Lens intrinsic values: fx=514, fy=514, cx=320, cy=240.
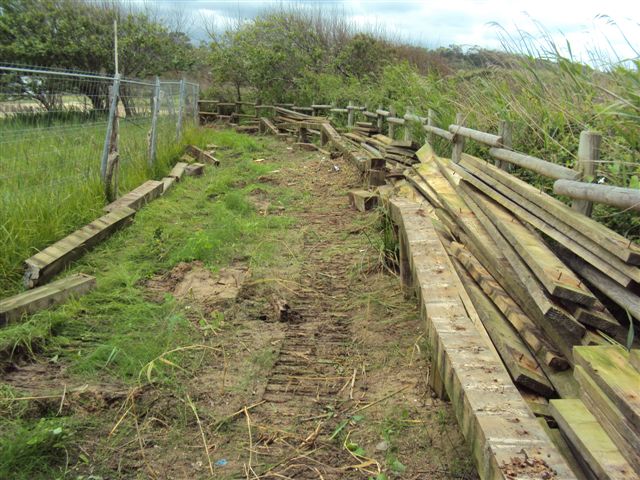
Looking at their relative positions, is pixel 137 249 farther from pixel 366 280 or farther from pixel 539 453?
pixel 539 453

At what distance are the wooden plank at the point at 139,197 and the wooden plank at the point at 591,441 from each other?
5.46m

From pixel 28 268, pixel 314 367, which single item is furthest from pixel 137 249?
pixel 314 367

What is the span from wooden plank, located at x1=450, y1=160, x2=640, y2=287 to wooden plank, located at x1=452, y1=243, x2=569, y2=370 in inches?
18.1

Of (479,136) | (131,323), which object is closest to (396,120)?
(479,136)

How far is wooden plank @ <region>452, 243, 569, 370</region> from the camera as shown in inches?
104

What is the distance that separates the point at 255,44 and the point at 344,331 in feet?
64.8

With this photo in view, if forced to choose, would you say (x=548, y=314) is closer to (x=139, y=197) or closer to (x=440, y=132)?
(x=440, y=132)

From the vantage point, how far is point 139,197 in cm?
686

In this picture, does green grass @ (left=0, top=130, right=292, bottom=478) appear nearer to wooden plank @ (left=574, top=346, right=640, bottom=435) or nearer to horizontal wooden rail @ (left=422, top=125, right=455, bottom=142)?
wooden plank @ (left=574, top=346, right=640, bottom=435)

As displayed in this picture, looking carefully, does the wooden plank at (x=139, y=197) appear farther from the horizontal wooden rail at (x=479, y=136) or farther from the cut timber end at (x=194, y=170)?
the horizontal wooden rail at (x=479, y=136)

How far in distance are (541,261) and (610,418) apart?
1083 mm

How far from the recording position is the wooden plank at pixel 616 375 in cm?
186

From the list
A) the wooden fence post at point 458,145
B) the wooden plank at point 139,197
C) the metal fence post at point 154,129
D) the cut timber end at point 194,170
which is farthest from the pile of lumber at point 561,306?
the cut timber end at point 194,170

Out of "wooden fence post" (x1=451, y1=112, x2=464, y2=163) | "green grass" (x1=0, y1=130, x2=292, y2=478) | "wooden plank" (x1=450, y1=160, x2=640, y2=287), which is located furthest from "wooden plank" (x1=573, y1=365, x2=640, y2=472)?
"wooden fence post" (x1=451, y1=112, x2=464, y2=163)
